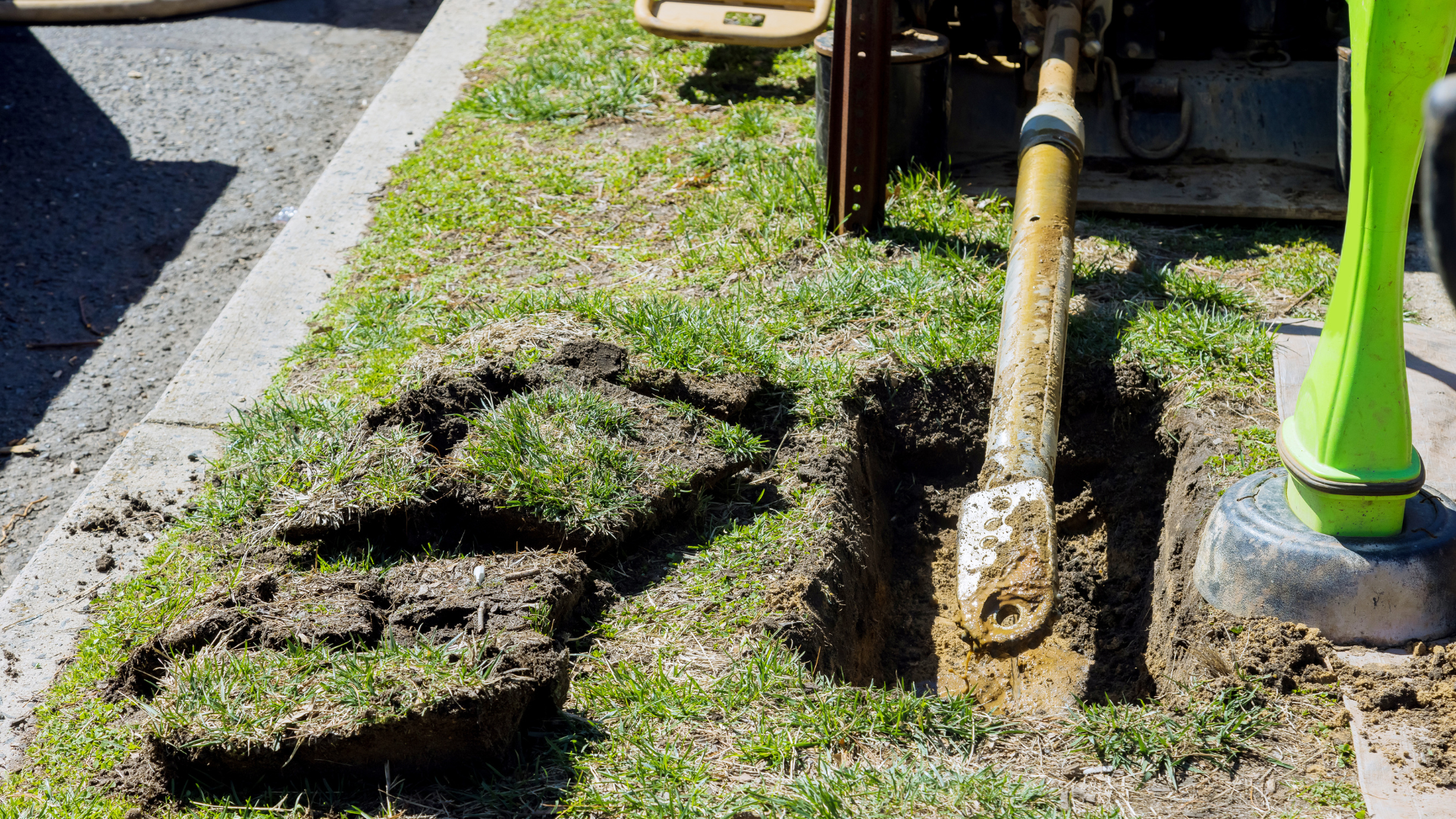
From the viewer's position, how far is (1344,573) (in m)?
2.38

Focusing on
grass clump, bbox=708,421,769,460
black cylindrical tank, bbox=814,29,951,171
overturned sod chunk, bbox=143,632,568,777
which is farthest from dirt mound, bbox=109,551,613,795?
black cylindrical tank, bbox=814,29,951,171

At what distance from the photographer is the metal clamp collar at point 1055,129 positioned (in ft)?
11.8

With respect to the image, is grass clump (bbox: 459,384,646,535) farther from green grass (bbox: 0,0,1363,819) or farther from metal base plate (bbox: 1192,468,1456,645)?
metal base plate (bbox: 1192,468,1456,645)

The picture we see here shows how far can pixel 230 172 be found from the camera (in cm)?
573

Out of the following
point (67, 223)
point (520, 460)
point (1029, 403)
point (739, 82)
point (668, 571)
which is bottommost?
point (668, 571)

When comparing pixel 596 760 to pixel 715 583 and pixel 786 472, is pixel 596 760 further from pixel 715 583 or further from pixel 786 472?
pixel 786 472

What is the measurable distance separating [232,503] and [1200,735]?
8.28ft

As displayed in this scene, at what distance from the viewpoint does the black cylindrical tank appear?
4.33 meters

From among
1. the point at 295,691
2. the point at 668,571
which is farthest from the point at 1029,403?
the point at 295,691

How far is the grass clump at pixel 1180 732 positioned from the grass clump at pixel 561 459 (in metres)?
1.23

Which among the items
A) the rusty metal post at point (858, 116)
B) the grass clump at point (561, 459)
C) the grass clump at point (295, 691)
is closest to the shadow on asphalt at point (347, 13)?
the rusty metal post at point (858, 116)

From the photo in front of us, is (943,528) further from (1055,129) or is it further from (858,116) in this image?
(858,116)

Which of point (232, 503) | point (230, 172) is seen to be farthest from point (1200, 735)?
point (230, 172)

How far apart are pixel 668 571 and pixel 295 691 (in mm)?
960
